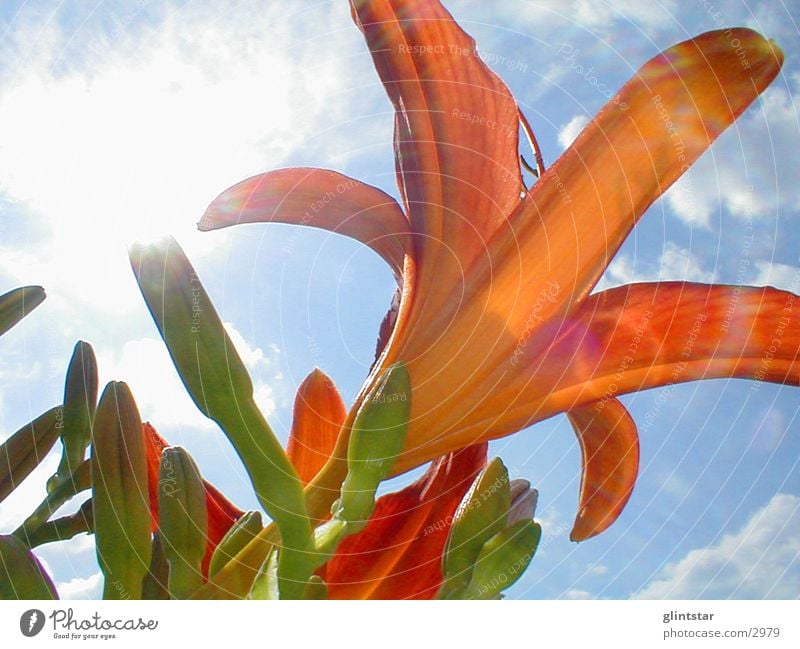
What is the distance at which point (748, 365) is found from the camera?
0.35 meters

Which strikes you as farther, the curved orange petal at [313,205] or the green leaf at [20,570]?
the curved orange petal at [313,205]

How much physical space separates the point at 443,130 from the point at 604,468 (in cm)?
21

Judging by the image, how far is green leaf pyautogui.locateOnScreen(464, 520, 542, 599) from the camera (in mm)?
293

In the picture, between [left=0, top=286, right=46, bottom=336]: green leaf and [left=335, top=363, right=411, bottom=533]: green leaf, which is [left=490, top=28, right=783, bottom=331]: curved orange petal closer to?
[left=335, top=363, right=411, bottom=533]: green leaf

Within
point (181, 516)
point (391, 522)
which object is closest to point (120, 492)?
point (181, 516)

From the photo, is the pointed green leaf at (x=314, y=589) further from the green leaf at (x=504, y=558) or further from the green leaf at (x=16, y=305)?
the green leaf at (x=16, y=305)

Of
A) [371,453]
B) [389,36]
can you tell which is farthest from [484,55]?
[371,453]

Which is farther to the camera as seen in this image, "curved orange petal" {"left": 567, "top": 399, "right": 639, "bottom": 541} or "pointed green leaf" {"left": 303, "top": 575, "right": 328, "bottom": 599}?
"curved orange petal" {"left": 567, "top": 399, "right": 639, "bottom": 541}

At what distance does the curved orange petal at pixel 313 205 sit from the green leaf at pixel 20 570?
0.19m

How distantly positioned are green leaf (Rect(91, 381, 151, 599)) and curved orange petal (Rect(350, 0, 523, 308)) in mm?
151

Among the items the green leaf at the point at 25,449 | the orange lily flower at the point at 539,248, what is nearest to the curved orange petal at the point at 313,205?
the orange lily flower at the point at 539,248

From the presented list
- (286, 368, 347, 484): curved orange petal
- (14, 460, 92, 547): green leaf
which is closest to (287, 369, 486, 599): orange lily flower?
(286, 368, 347, 484): curved orange petal

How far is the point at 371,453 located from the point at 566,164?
0.53ft

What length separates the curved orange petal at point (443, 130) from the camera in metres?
0.34
